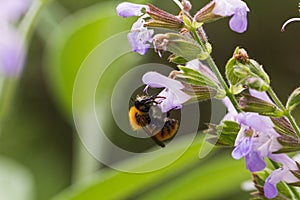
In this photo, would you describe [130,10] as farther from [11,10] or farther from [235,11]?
[11,10]

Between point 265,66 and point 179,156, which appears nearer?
point 179,156

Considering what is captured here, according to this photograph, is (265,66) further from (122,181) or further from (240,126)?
(240,126)

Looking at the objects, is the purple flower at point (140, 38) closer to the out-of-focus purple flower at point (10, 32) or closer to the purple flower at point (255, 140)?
the purple flower at point (255, 140)

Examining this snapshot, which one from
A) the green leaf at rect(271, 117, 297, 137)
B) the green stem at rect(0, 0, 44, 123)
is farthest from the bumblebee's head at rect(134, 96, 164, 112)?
the green stem at rect(0, 0, 44, 123)

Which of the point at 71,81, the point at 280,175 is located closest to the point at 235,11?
the point at 280,175

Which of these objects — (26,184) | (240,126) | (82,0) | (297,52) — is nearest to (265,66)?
(297,52)

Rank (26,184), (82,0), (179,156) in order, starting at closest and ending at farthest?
(179,156), (26,184), (82,0)
